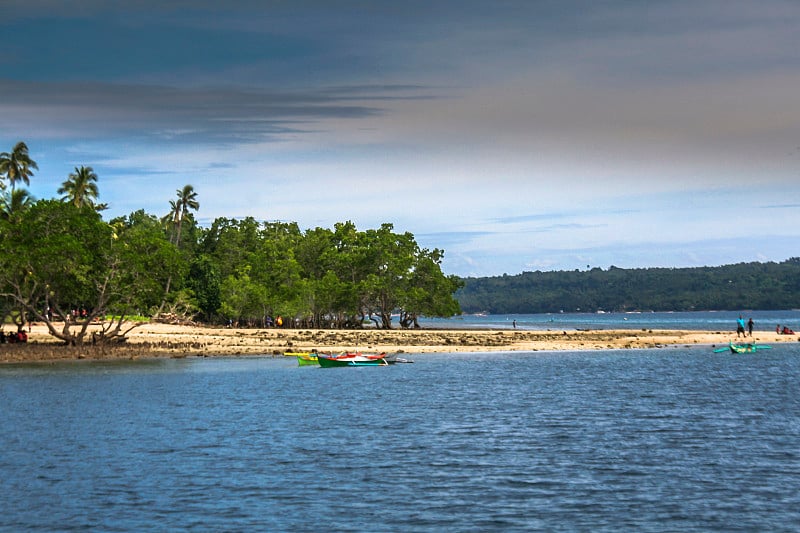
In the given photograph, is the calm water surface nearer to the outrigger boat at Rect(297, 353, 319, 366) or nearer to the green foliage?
the outrigger boat at Rect(297, 353, 319, 366)

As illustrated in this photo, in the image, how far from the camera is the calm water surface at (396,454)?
81.4 feet

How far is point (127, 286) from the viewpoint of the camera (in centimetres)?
7981

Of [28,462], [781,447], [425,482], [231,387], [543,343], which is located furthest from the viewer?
[543,343]

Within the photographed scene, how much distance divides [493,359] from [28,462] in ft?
203

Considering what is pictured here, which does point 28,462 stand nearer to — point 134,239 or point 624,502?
point 624,502

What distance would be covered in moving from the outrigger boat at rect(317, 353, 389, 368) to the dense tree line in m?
16.7

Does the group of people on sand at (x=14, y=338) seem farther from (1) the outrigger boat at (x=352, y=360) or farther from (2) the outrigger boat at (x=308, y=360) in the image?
(1) the outrigger boat at (x=352, y=360)

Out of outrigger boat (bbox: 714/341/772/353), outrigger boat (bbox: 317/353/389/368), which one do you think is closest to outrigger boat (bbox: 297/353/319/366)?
outrigger boat (bbox: 317/353/389/368)

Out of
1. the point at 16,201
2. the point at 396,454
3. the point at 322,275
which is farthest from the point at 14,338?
the point at 322,275

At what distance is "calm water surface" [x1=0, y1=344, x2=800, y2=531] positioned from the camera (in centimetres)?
2481

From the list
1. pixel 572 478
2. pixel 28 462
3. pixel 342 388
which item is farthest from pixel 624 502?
pixel 342 388

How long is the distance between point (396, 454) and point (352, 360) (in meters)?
44.3

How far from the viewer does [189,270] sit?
4210 inches

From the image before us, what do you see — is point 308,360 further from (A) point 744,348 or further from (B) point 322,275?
(B) point 322,275
